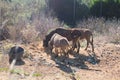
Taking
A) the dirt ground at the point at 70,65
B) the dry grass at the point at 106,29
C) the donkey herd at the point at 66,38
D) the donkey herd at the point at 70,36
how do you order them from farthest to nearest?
the dry grass at the point at 106,29 < the donkey herd at the point at 70,36 < the donkey herd at the point at 66,38 < the dirt ground at the point at 70,65

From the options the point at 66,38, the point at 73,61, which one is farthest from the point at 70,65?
the point at 66,38

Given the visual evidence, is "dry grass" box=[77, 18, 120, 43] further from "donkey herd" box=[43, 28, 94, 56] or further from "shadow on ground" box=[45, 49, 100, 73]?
"shadow on ground" box=[45, 49, 100, 73]

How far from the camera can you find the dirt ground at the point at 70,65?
920cm

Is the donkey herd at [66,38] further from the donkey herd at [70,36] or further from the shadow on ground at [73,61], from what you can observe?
the shadow on ground at [73,61]

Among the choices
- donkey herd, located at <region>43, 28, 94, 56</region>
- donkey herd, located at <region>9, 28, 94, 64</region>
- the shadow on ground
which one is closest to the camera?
the shadow on ground

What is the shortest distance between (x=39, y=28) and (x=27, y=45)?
230 centimetres

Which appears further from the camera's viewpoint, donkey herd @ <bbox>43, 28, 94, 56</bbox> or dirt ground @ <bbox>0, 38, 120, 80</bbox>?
donkey herd @ <bbox>43, 28, 94, 56</bbox>

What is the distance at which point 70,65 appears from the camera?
35.9ft

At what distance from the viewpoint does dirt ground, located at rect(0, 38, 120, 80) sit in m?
9.20

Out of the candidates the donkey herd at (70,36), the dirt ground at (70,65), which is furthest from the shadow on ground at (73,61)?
the donkey herd at (70,36)

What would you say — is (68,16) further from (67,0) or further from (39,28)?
(39,28)

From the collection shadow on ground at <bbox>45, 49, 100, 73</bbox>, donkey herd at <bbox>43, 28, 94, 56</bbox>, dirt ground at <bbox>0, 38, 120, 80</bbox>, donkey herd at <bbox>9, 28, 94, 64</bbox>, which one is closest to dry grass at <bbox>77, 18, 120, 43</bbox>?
dirt ground at <bbox>0, 38, 120, 80</bbox>

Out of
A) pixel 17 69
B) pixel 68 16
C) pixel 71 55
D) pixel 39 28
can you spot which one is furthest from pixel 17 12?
pixel 68 16

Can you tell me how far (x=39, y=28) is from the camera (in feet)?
49.6
